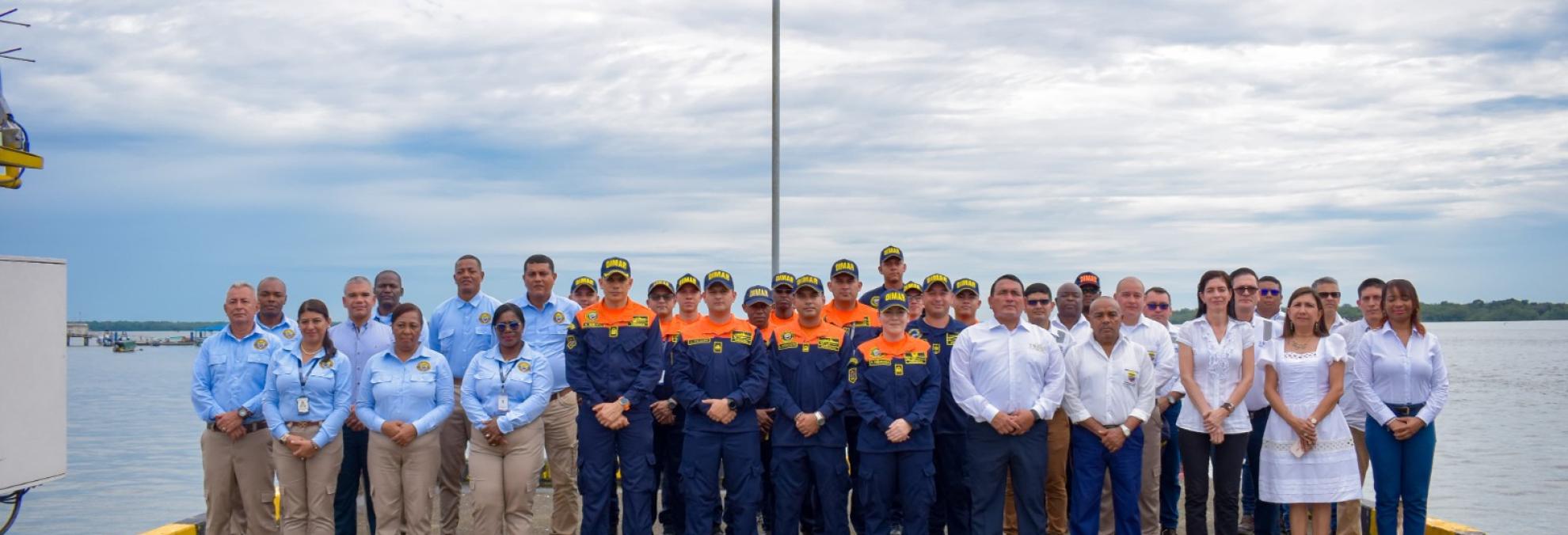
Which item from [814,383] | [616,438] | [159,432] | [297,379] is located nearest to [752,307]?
[814,383]

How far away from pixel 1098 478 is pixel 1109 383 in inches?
23.8

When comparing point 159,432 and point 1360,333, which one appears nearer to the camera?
point 1360,333

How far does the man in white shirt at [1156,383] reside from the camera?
7336 millimetres

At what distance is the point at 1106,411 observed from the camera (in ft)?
22.2

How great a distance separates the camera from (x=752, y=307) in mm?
7160

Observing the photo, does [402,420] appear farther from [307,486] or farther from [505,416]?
[307,486]

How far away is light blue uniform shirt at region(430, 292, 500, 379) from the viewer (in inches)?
305

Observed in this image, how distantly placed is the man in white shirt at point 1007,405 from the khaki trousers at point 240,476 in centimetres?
444

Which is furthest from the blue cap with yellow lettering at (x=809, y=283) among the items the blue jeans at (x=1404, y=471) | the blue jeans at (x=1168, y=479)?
the blue jeans at (x=1404, y=471)

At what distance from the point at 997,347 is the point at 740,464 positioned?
1.77 m

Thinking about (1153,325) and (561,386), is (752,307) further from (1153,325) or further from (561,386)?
(1153,325)

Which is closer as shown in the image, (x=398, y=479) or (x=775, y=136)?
(x=398, y=479)

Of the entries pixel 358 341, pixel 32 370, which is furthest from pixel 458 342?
pixel 32 370

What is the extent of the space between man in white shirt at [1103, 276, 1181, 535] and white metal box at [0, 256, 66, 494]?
6765 mm
